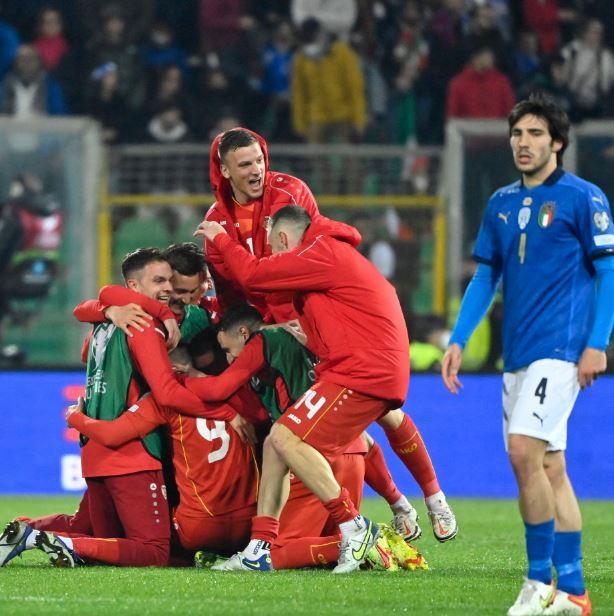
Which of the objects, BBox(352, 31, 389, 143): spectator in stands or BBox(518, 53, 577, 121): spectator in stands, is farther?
BBox(518, 53, 577, 121): spectator in stands

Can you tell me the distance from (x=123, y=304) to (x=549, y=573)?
103 inches

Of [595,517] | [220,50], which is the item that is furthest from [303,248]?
[220,50]

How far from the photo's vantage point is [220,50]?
15570 millimetres

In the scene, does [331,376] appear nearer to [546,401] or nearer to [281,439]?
[281,439]

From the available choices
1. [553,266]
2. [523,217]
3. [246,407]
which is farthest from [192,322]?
[553,266]

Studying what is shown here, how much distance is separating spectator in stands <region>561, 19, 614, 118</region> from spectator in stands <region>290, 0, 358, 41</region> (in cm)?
229

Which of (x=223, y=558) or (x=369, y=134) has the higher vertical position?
(x=369, y=134)

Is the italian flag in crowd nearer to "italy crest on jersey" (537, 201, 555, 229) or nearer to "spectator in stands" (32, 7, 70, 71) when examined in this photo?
"italy crest on jersey" (537, 201, 555, 229)

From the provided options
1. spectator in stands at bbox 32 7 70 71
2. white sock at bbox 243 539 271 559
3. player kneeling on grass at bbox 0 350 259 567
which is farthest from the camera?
spectator in stands at bbox 32 7 70 71

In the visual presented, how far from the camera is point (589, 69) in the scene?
1518 centimetres

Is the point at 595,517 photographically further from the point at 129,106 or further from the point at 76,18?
the point at 76,18

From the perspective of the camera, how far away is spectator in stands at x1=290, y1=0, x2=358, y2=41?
15.4m

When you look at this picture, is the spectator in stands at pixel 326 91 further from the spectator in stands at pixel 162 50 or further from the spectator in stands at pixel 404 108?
the spectator in stands at pixel 162 50

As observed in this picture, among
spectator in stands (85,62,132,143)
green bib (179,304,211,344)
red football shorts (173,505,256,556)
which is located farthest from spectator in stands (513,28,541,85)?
red football shorts (173,505,256,556)
